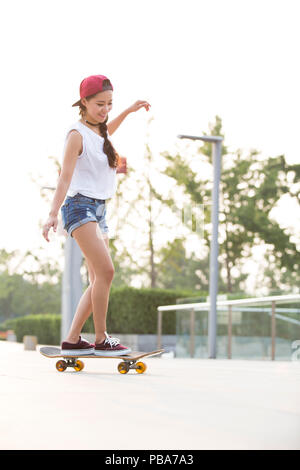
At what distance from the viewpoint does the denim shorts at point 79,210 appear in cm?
516

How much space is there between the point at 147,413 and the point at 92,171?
2.55 m

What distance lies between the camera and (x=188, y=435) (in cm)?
242

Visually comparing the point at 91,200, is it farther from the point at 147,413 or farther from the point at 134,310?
the point at 134,310

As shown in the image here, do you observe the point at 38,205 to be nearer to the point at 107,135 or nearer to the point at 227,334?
the point at 227,334

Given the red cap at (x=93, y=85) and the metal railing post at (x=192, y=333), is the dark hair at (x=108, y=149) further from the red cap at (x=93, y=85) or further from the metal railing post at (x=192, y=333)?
the metal railing post at (x=192, y=333)

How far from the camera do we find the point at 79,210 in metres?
5.17

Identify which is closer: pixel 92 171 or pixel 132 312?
pixel 92 171

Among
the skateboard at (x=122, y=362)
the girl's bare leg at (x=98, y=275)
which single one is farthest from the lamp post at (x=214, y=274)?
the girl's bare leg at (x=98, y=275)


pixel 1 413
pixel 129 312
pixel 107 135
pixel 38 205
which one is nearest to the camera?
pixel 1 413

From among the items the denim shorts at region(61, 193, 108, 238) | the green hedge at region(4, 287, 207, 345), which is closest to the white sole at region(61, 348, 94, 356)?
the denim shorts at region(61, 193, 108, 238)

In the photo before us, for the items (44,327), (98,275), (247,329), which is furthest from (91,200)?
(44,327)

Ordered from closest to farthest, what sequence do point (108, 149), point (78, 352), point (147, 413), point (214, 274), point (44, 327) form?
point (147, 413)
point (78, 352)
point (108, 149)
point (214, 274)
point (44, 327)
